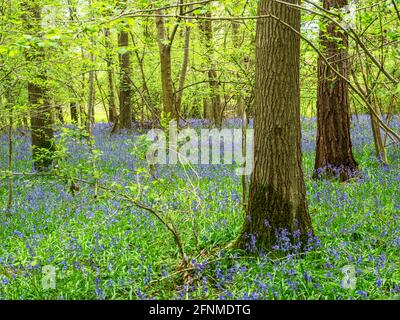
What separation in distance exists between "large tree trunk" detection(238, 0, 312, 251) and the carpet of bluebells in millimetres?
237

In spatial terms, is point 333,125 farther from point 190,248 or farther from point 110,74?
point 110,74

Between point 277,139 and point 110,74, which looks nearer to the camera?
point 277,139

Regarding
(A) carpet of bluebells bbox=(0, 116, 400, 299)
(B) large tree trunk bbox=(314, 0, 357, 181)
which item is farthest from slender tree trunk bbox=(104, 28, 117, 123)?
(B) large tree trunk bbox=(314, 0, 357, 181)

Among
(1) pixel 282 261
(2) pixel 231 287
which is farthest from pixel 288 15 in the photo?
(2) pixel 231 287

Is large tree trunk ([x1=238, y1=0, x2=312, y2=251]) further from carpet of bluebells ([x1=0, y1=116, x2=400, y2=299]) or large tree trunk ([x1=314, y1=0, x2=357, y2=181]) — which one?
large tree trunk ([x1=314, y1=0, x2=357, y2=181])

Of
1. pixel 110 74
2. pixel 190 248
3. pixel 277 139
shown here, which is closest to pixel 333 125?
pixel 277 139

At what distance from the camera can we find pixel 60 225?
6.14 m

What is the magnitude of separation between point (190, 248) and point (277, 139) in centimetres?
161

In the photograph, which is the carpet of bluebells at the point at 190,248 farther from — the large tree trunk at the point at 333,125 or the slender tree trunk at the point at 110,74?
the slender tree trunk at the point at 110,74

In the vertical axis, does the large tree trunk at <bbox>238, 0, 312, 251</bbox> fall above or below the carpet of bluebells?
above

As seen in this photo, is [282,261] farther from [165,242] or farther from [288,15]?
[288,15]

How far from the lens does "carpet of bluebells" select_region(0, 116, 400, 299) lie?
151 inches

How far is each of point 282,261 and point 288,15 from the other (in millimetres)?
2456

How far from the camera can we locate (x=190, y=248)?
480 centimetres
